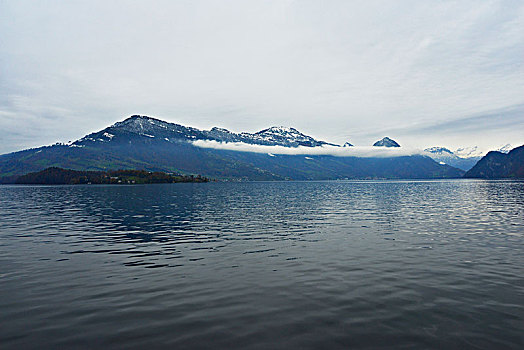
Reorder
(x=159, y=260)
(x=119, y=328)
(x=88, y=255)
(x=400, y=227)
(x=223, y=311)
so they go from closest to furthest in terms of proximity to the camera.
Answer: (x=119, y=328) → (x=223, y=311) → (x=159, y=260) → (x=88, y=255) → (x=400, y=227)

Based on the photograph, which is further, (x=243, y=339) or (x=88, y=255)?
(x=88, y=255)

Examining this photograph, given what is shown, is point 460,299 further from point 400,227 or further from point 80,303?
point 400,227

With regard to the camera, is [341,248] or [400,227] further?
[400,227]

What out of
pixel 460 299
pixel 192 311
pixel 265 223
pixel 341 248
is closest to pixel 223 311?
pixel 192 311

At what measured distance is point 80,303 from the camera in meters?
21.4

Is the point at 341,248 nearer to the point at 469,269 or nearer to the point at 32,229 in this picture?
the point at 469,269

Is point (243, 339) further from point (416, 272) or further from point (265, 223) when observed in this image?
point (265, 223)

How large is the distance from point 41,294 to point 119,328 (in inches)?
405

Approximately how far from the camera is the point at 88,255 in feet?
116

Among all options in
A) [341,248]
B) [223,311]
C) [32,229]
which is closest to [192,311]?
[223,311]

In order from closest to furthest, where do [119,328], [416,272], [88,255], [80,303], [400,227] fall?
[119,328] → [80,303] → [416,272] → [88,255] → [400,227]

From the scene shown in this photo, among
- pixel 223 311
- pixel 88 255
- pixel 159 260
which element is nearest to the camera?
pixel 223 311

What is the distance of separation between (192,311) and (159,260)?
1470 cm

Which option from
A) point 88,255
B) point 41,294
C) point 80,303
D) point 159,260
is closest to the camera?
point 80,303
